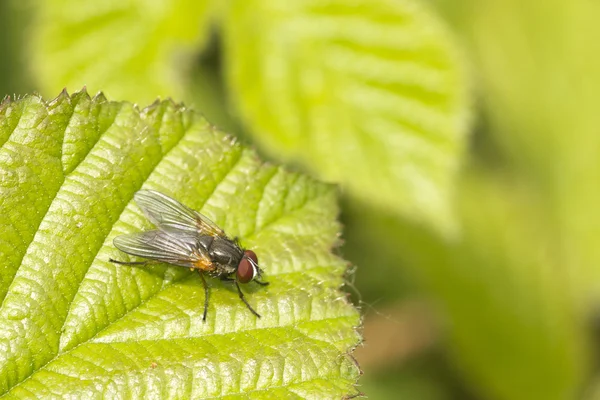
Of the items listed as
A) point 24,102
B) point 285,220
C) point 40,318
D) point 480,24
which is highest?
point 480,24

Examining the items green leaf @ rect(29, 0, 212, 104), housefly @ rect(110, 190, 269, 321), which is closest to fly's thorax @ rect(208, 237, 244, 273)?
housefly @ rect(110, 190, 269, 321)

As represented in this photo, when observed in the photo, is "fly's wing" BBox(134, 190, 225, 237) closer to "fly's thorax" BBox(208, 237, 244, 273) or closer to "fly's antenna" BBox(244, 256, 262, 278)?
"fly's thorax" BBox(208, 237, 244, 273)

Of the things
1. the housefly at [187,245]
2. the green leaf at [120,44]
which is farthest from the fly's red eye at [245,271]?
the green leaf at [120,44]

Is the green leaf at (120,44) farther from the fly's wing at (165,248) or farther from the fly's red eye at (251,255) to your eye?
the fly's red eye at (251,255)

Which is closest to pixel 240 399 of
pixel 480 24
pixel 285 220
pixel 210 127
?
pixel 285 220

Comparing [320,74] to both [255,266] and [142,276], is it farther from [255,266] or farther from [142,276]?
[142,276]

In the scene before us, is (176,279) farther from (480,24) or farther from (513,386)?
(480,24)
